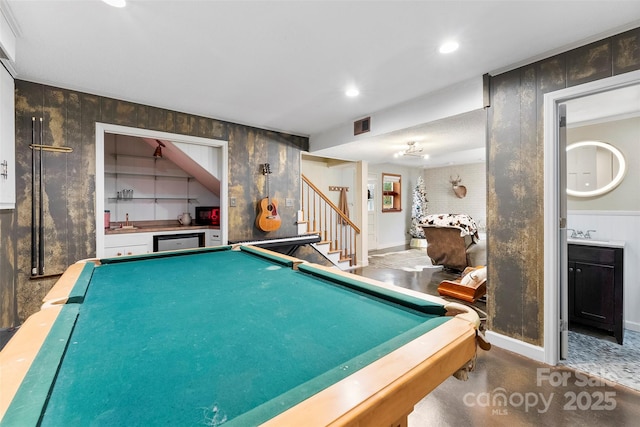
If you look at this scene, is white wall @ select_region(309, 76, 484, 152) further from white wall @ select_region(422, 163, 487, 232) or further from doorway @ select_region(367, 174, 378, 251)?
white wall @ select_region(422, 163, 487, 232)

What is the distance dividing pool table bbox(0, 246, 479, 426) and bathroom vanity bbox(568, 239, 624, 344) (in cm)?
247

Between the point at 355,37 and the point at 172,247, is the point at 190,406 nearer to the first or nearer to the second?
the point at 355,37

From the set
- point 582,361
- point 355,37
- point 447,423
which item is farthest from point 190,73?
point 582,361

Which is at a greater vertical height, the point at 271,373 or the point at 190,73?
the point at 190,73

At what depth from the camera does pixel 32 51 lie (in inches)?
82.3

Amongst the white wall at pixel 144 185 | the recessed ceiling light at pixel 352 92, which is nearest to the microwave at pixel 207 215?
the white wall at pixel 144 185

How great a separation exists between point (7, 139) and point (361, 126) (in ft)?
11.5

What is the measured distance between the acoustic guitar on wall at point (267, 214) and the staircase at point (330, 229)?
1.76ft

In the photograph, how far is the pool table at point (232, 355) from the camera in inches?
21.5

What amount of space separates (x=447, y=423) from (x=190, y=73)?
3.24 meters

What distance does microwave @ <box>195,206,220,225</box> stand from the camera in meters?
4.51

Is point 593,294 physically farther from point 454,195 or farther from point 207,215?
point 454,195

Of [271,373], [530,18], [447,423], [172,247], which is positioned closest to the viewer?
[271,373]

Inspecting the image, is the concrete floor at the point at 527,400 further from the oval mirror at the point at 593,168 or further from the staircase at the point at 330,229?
the staircase at the point at 330,229
